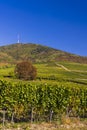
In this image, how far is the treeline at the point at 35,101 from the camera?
1171 inches

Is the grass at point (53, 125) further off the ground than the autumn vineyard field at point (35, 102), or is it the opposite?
the autumn vineyard field at point (35, 102)

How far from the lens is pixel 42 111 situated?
3086cm

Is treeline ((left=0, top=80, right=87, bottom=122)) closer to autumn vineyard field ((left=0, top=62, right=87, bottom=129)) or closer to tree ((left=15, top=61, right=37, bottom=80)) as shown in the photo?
autumn vineyard field ((left=0, top=62, right=87, bottom=129))

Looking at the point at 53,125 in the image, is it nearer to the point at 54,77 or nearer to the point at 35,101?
the point at 35,101

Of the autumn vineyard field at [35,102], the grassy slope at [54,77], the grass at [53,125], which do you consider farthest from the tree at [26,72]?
the grass at [53,125]

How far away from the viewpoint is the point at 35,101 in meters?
31.0

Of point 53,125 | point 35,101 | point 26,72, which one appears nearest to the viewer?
point 53,125

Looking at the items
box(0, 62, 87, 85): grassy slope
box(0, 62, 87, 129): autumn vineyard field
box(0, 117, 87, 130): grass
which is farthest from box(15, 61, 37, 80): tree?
box(0, 117, 87, 130): grass

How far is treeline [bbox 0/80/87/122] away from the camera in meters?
29.7

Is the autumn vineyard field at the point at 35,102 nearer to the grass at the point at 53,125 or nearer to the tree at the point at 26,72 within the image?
the grass at the point at 53,125

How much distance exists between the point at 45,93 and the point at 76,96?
14.0ft

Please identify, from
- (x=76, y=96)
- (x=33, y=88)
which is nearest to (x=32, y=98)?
(x=33, y=88)

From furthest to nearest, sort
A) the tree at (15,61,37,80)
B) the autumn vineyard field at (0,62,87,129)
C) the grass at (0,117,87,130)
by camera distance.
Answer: the tree at (15,61,37,80)
the autumn vineyard field at (0,62,87,129)
the grass at (0,117,87,130)

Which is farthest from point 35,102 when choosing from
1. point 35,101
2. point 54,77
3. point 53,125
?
point 54,77
